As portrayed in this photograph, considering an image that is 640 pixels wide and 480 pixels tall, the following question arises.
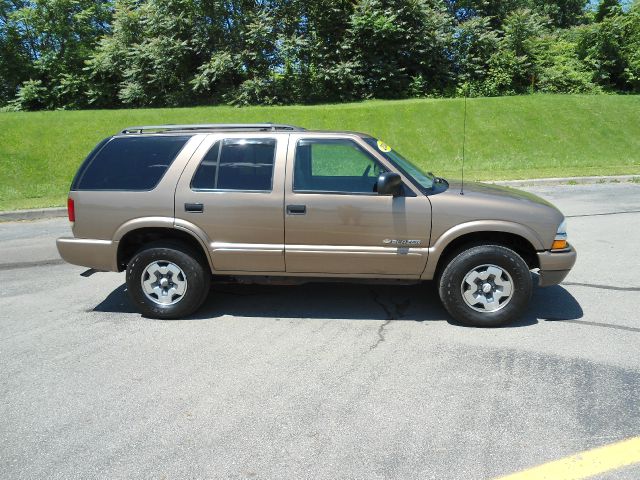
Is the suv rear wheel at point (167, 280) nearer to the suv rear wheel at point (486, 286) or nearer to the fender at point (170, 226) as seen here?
the fender at point (170, 226)

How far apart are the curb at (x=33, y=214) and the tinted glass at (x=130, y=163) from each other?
22.5 feet

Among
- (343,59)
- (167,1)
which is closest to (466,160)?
(343,59)

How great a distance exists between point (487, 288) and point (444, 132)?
51.4 ft

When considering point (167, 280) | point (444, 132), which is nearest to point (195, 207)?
point (167, 280)

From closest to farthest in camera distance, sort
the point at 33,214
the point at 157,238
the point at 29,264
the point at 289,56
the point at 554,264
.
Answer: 1. the point at 554,264
2. the point at 157,238
3. the point at 29,264
4. the point at 33,214
5. the point at 289,56

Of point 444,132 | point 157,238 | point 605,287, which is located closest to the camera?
point 157,238

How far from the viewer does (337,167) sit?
16.8 feet

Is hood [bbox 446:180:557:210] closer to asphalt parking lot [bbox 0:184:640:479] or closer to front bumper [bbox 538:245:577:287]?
front bumper [bbox 538:245:577:287]

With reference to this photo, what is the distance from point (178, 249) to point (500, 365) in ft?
10.1

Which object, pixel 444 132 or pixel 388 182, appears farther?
pixel 444 132

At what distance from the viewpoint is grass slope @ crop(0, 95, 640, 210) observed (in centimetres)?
1592

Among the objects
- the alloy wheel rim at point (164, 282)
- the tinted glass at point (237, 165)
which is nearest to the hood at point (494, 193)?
the tinted glass at point (237, 165)

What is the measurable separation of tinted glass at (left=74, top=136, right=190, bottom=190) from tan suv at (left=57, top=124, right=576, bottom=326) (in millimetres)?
11

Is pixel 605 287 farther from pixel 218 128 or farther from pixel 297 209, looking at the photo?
pixel 218 128
